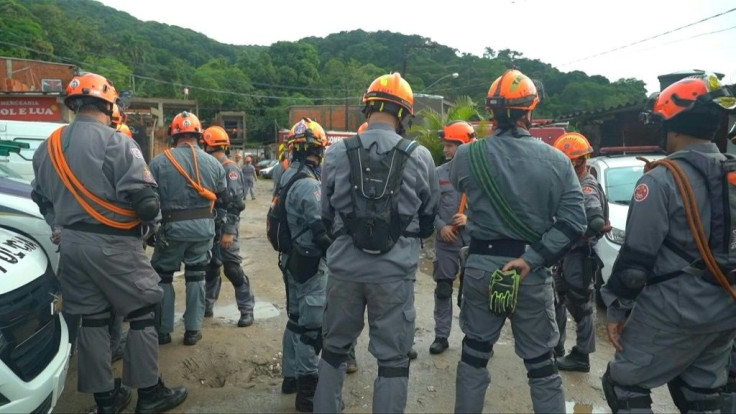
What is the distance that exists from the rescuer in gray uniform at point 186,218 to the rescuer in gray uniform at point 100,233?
3.85ft

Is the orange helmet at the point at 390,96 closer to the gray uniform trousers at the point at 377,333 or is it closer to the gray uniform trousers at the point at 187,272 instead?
the gray uniform trousers at the point at 377,333

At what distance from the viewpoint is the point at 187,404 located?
12.0 feet

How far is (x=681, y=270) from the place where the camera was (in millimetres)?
2492

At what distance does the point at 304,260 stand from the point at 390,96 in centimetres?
138

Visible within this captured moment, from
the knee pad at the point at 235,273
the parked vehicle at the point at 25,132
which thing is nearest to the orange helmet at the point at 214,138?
the knee pad at the point at 235,273

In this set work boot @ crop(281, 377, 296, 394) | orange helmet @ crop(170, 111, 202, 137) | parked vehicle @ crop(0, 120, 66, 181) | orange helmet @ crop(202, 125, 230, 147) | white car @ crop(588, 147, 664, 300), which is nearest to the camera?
work boot @ crop(281, 377, 296, 394)

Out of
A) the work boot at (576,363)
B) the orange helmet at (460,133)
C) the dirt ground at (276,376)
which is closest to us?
the dirt ground at (276,376)

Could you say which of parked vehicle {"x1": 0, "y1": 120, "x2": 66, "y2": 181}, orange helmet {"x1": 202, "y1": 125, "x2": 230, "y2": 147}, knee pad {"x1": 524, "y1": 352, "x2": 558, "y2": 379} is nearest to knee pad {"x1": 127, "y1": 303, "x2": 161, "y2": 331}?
knee pad {"x1": 524, "y1": 352, "x2": 558, "y2": 379}

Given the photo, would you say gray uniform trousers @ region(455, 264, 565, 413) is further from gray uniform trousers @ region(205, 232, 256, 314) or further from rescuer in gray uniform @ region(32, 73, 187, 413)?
gray uniform trousers @ region(205, 232, 256, 314)

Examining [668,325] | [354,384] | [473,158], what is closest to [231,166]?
[354,384]

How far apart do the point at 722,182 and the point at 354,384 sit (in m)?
2.94

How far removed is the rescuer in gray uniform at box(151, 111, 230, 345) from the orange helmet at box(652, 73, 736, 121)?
12.3ft

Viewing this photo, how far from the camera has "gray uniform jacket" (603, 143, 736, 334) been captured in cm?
244

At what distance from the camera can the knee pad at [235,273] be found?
5.41m
